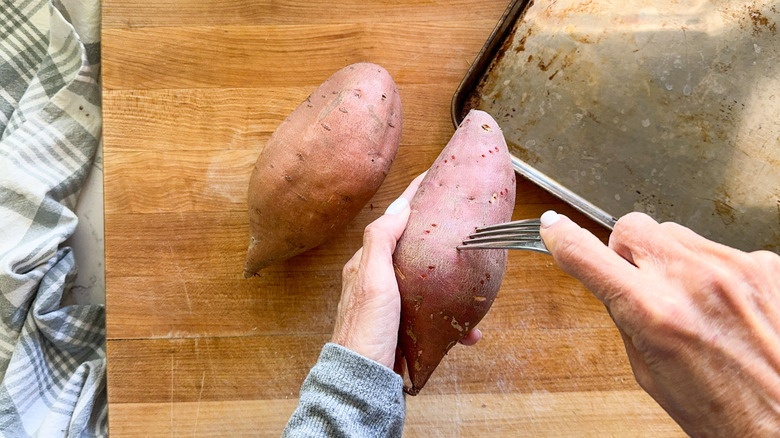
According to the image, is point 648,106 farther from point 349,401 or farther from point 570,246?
point 349,401

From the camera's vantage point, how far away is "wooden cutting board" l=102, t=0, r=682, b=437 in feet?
3.68

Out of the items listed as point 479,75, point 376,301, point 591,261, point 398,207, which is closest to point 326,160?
point 398,207

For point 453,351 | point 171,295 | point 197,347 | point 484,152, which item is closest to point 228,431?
point 197,347

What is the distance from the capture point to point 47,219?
1.16 meters

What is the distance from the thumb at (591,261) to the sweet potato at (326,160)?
1.35ft

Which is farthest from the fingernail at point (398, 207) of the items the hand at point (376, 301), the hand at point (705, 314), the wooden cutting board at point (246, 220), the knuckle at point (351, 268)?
the hand at point (705, 314)

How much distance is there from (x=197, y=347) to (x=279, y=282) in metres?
0.23

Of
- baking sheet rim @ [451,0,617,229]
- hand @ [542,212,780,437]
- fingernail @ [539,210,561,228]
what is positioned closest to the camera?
hand @ [542,212,780,437]

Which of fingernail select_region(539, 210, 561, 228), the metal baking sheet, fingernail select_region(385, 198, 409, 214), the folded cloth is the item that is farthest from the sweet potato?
the folded cloth

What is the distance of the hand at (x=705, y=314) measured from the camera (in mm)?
576

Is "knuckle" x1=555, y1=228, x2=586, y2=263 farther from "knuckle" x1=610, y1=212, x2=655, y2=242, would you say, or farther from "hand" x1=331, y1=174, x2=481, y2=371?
"hand" x1=331, y1=174, x2=481, y2=371

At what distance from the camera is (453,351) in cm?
114

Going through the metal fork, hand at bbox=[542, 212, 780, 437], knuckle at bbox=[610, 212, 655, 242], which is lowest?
the metal fork

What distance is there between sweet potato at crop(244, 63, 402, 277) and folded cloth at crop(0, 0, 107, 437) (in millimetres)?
497
